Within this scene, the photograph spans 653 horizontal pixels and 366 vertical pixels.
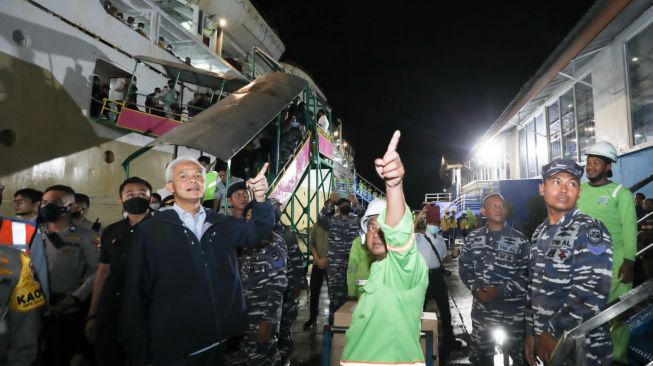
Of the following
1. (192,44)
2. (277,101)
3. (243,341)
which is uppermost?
(192,44)

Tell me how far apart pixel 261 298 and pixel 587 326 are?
2.82 m

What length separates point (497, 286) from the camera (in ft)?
11.4

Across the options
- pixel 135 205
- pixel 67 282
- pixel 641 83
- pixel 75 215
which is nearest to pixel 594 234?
pixel 135 205

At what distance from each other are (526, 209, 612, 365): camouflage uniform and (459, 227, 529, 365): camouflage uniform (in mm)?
744

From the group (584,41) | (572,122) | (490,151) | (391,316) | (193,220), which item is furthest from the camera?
(490,151)

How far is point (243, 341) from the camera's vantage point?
11.6ft

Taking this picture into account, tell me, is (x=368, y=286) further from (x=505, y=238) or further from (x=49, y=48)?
(x=49, y=48)

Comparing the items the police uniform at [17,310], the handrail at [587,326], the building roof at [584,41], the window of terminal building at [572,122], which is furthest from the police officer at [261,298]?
the window of terminal building at [572,122]

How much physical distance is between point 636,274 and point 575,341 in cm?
300

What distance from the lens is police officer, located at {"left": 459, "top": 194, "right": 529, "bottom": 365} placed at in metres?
3.43

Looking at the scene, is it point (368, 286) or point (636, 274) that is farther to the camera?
point (636, 274)

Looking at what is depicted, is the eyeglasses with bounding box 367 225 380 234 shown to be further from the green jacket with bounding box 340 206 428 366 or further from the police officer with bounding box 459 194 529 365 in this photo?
the police officer with bounding box 459 194 529 365

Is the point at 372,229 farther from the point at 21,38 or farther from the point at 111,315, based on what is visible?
the point at 21,38

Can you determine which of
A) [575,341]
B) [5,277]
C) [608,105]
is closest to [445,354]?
[575,341]
